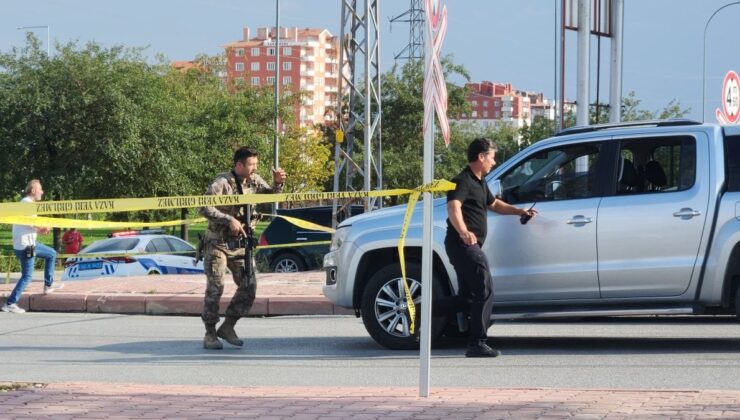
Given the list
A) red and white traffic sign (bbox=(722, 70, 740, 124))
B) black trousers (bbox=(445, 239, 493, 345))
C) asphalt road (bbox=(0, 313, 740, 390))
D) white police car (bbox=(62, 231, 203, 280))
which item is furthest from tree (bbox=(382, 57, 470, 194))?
black trousers (bbox=(445, 239, 493, 345))

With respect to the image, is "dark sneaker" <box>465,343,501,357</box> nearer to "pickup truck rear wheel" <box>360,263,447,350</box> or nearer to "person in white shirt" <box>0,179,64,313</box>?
"pickup truck rear wheel" <box>360,263,447,350</box>

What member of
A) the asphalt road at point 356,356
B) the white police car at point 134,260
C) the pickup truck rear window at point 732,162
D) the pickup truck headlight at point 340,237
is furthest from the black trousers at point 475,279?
the white police car at point 134,260

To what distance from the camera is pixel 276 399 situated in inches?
289

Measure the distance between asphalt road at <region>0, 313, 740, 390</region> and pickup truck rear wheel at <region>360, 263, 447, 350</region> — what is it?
0.48 feet

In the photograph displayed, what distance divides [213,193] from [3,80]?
1309 inches

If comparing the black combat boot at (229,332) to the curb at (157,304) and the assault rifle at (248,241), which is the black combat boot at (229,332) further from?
the curb at (157,304)

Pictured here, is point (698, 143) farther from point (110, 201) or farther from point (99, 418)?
point (99, 418)

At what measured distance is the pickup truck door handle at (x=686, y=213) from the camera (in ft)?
32.8

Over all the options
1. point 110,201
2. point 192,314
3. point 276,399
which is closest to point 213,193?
point 110,201

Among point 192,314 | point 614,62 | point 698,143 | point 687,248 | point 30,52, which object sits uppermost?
point 30,52

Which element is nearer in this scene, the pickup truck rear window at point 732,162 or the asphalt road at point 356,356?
the asphalt road at point 356,356

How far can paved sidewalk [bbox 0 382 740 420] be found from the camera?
21.7ft

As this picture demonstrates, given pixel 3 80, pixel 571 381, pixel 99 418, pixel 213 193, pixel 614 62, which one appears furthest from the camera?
pixel 3 80

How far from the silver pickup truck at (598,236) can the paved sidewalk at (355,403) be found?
270 cm
